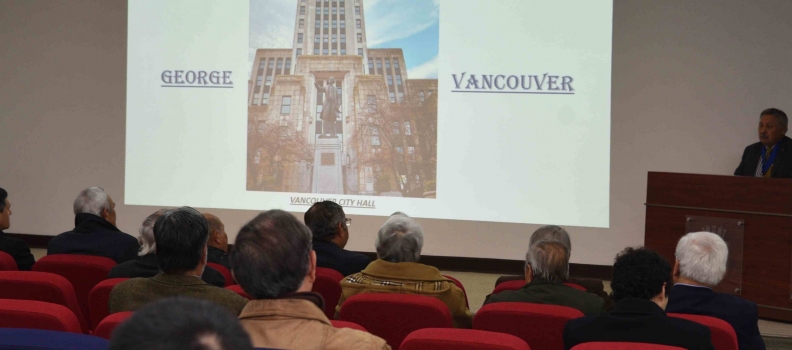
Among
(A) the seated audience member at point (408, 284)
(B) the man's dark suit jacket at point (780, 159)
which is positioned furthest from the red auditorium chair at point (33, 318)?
(B) the man's dark suit jacket at point (780, 159)

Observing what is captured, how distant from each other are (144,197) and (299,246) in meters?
5.88

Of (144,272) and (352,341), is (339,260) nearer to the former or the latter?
(144,272)

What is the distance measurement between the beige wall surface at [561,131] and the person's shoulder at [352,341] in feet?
18.0

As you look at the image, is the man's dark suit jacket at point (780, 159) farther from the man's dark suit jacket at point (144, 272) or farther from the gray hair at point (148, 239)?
the gray hair at point (148, 239)

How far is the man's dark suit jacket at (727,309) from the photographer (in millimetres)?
2797

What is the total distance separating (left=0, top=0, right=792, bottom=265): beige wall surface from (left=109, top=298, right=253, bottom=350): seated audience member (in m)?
6.34

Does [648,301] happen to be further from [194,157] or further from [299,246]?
[194,157]

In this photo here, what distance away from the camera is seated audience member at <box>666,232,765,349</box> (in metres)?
2.80

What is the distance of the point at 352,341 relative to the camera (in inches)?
63.4

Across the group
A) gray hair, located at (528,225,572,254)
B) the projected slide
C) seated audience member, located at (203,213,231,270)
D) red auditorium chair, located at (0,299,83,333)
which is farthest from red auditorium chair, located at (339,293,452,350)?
the projected slide

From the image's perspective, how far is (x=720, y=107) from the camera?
21.4 ft

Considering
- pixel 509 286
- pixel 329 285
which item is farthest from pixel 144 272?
pixel 509 286

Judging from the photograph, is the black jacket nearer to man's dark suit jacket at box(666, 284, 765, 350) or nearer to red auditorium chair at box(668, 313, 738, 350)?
man's dark suit jacket at box(666, 284, 765, 350)

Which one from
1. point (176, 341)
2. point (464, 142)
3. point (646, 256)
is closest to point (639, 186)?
point (464, 142)
